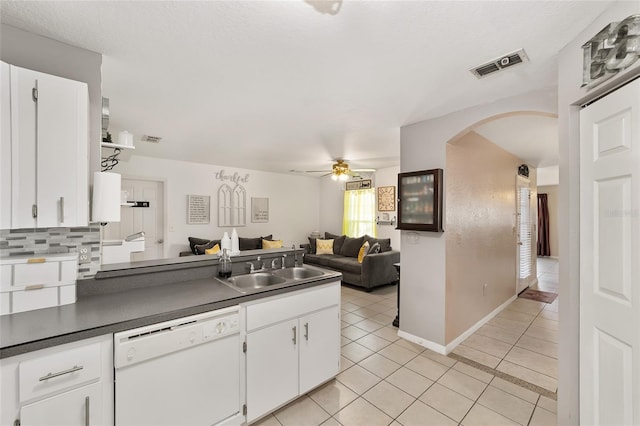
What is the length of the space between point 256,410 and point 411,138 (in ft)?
9.31

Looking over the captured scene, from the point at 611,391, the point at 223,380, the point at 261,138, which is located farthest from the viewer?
the point at 261,138

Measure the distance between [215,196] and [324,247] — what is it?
2.70 m

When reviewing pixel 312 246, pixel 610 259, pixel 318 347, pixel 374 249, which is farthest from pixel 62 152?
pixel 312 246

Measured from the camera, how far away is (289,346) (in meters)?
1.93

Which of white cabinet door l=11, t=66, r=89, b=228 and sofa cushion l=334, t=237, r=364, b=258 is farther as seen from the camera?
sofa cushion l=334, t=237, r=364, b=258

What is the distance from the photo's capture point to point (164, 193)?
5.12 m

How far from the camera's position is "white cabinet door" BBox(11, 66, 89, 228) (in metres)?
1.34

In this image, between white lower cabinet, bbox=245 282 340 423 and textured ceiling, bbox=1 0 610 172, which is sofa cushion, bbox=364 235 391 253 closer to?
textured ceiling, bbox=1 0 610 172

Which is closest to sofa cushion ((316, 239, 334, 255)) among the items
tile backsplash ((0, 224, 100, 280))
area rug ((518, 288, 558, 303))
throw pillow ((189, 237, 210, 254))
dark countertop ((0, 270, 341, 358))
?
throw pillow ((189, 237, 210, 254))

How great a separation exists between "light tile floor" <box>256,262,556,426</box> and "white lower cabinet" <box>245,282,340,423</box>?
158 millimetres

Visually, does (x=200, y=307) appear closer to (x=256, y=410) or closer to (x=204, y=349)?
(x=204, y=349)

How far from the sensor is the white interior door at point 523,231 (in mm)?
4488

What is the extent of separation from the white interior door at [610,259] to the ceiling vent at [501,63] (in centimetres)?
51

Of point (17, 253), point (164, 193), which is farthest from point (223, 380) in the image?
point (164, 193)
